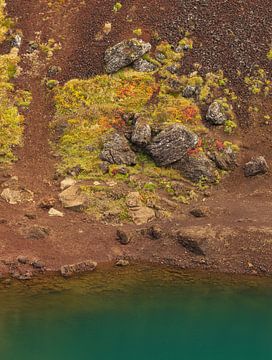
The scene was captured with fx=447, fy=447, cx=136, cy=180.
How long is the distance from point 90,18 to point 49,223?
34.1 metres

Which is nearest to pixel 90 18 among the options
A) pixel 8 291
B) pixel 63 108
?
pixel 63 108

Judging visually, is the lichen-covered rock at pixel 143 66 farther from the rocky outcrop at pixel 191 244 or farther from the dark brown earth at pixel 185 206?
the rocky outcrop at pixel 191 244

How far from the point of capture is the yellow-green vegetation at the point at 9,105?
48.3 metres

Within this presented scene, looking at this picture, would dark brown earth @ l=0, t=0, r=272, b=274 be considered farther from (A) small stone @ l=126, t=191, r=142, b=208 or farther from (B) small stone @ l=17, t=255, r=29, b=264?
(A) small stone @ l=126, t=191, r=142, b=208

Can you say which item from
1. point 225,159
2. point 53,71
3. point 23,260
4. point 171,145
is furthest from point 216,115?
point 23,260

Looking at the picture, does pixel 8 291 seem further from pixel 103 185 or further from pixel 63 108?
pixel 63 108

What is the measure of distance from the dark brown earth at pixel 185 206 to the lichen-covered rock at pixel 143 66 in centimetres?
405

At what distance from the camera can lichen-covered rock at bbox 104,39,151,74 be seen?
2148 inches

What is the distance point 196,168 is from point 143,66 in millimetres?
16539

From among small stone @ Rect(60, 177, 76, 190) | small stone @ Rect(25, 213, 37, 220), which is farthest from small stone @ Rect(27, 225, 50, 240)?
small stone @ Rect(60, 177, 76, 190)

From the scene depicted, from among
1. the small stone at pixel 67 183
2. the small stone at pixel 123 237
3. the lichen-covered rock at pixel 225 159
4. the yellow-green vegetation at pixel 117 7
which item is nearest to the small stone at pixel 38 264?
the small stone at pixel 123 237

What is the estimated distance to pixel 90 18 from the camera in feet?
203

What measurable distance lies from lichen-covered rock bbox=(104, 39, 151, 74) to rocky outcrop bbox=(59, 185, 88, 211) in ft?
60.4

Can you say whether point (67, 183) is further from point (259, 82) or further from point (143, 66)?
point (259, 82)
